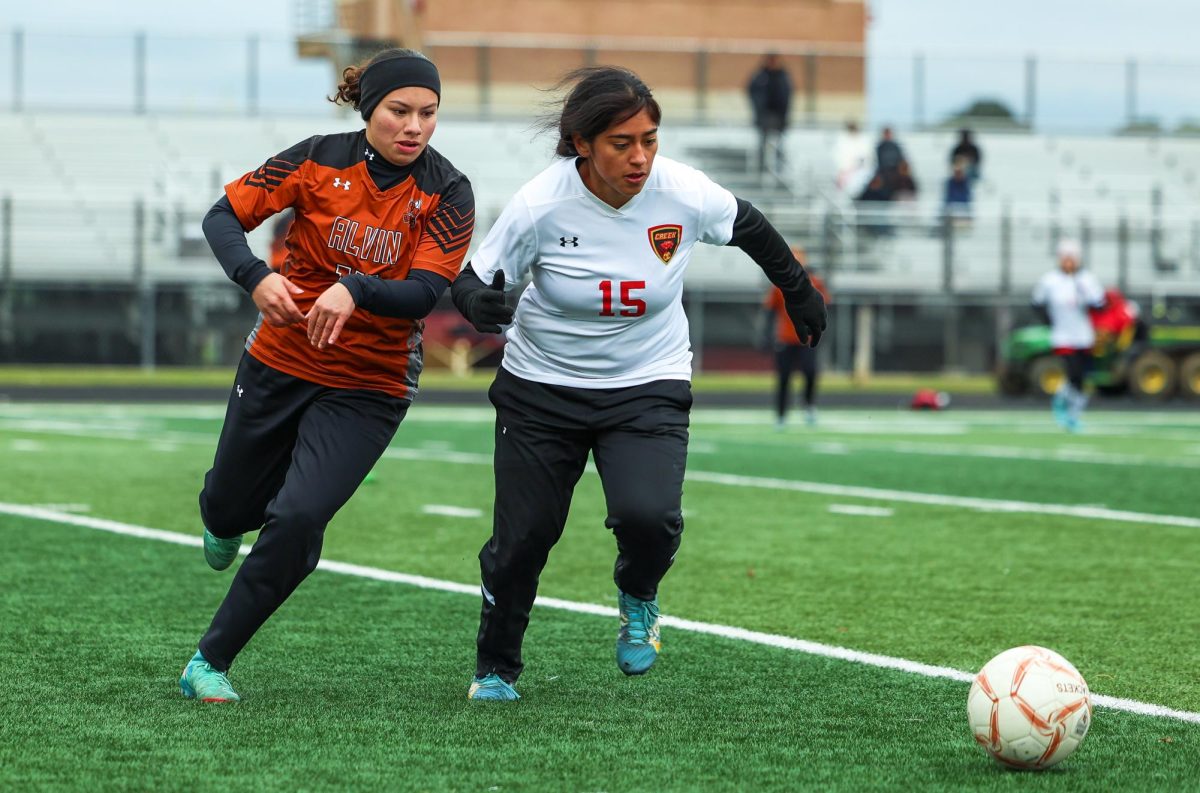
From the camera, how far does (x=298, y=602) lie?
711 centimetres

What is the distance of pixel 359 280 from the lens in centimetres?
496

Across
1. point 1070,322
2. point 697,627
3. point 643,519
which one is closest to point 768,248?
point 643,519

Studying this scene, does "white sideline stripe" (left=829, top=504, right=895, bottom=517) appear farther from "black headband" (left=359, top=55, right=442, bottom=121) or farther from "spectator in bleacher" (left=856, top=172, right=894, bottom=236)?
"spectator in bleacher" (left=856, top=172, right=894, bottom=236)

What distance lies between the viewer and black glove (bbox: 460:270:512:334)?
16.1 feet

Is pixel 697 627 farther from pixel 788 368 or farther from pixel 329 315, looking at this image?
pixel 788 368

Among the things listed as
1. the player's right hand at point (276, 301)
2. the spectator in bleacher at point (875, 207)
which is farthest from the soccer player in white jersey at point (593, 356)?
the spectator in bleacher at point (875, 207)

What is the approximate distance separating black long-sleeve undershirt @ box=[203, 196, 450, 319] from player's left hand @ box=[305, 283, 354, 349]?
5 cm

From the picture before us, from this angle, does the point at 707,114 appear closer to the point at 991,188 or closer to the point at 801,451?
the point at 991,188

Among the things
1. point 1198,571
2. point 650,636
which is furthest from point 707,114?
point 650,636

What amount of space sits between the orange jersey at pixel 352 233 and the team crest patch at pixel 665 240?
540 mm

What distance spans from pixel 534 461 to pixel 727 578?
2.93 m

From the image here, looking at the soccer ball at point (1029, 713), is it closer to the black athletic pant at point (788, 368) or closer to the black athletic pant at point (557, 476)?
the black athletic pant at point (557, 476)

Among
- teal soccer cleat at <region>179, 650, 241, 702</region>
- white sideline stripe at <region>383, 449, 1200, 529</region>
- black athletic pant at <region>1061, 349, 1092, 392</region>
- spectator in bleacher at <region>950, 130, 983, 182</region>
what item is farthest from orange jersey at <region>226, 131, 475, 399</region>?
spectator in bleacher at <region>950, 130, 983, 182</region>

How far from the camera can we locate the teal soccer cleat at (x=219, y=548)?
5852mm
